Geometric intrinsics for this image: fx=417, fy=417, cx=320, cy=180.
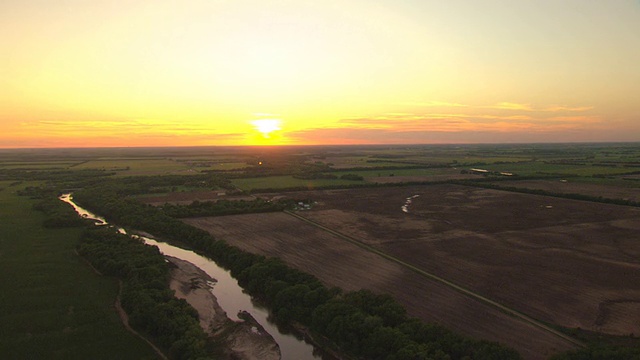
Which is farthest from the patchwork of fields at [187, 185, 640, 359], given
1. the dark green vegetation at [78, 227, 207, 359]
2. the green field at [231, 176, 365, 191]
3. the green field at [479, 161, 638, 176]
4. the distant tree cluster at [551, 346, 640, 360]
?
the green field at [479, 161, 638, 176]

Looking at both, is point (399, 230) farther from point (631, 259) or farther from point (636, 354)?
point (636, 354)

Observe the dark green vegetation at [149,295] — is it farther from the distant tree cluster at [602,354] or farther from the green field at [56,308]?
the distant tree cluster at [602,354]

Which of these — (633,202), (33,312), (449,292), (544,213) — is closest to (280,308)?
(449,292)

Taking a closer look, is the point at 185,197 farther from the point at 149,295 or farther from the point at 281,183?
the point at 149,295

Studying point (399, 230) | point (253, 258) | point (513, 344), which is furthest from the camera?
point (399, 230)

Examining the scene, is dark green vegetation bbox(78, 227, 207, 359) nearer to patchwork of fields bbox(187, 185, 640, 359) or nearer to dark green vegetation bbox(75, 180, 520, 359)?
dark green vegetation bbox(75, 180, 520, 359)
